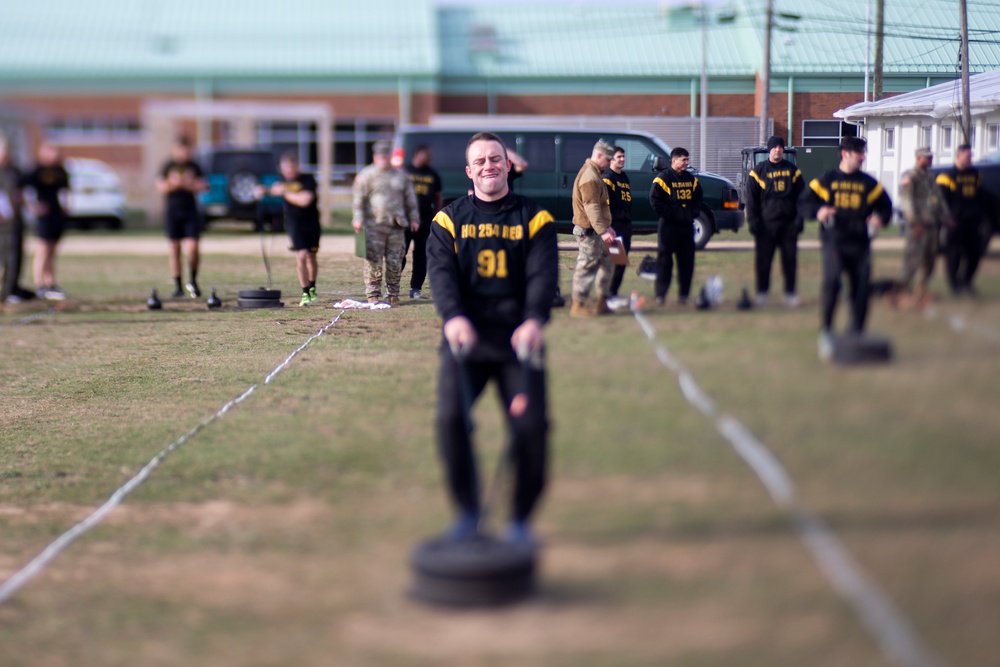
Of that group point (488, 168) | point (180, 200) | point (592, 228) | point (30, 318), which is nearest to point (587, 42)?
point (180, 200)

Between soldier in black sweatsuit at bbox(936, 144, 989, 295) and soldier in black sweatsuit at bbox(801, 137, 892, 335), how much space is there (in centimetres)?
26

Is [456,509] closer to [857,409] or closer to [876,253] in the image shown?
[857,409]

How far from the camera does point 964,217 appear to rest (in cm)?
515

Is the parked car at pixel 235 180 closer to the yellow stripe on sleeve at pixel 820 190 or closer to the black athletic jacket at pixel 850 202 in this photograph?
the yellow stripe on sleeve at pixel 820 190

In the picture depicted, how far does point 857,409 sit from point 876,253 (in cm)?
102

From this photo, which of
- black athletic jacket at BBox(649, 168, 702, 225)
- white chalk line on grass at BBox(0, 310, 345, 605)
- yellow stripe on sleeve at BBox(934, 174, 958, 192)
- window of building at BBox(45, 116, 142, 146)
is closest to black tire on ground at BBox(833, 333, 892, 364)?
yellow stripe on sleeve at BBox(934, 174, 958, 192)

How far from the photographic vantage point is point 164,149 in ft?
102

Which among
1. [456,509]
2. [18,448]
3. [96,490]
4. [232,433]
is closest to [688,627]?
[456,509]

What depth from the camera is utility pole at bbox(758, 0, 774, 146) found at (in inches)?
289

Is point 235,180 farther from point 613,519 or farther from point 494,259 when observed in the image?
point 613,519

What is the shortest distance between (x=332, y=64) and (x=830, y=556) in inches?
1187

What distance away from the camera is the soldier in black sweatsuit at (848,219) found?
5156 mm

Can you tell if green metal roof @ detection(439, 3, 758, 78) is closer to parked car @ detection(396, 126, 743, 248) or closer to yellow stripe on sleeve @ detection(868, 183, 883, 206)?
parked car @ detection(396, 126, 743, 248)

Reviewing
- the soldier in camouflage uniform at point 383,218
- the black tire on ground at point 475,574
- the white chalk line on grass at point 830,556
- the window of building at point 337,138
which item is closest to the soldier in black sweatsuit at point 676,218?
the white chalk line on grass at point 830,556
